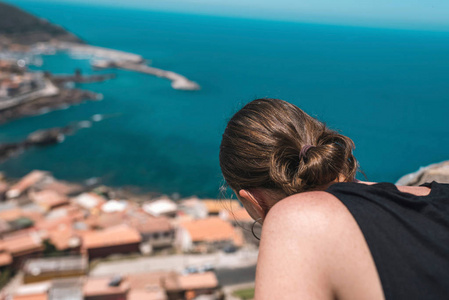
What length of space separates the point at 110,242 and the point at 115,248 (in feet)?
0.72

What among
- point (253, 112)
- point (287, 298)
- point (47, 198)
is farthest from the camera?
point (47, 198)

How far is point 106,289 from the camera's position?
858 cm

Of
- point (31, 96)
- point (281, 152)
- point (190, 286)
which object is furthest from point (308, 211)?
point (31, 96)

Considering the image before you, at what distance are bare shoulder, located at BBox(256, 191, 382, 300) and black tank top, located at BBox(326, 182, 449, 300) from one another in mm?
18

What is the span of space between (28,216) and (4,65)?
2792 centimetres

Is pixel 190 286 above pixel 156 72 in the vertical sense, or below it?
above

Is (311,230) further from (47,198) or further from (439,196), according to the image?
(47,198)

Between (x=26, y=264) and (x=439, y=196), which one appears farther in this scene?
(x=26, y=264)

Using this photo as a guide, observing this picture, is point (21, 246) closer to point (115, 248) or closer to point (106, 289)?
point (115, 248)

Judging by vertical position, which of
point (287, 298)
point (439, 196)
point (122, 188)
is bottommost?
point (122, 188)

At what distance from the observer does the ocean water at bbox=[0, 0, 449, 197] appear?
18.2m

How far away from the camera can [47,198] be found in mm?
14531

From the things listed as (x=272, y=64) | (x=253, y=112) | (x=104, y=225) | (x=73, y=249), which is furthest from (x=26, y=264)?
(x=272, y=64)

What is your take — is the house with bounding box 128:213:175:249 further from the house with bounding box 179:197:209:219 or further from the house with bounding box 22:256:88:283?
the house with bounding box 22:256:88:283
